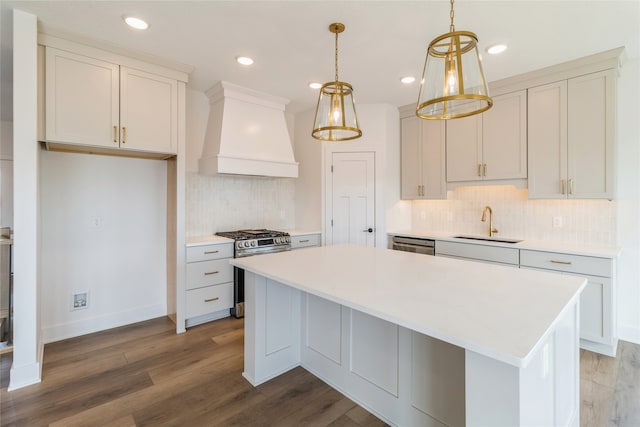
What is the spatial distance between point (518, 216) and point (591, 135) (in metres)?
1.03

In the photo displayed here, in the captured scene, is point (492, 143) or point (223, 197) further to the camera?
point (223, 197)

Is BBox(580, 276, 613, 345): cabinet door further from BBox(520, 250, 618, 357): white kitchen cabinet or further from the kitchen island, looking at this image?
the kitchen island

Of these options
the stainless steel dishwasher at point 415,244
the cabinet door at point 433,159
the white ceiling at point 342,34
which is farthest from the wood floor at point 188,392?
the white ceiling at point 342,34

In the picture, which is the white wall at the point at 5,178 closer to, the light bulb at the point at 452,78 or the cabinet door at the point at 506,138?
the light bulb at the point at 452,78

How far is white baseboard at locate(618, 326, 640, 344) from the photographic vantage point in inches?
110

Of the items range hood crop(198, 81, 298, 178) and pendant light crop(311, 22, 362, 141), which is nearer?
pendant light crop(311, 22, 362, 141)

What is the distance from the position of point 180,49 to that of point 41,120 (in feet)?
3.85

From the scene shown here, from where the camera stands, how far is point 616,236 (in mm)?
2883

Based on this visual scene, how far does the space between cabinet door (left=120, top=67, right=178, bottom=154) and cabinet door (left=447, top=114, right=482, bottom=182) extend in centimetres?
302

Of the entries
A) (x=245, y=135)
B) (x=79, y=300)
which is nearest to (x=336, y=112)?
(x=245, y=135)

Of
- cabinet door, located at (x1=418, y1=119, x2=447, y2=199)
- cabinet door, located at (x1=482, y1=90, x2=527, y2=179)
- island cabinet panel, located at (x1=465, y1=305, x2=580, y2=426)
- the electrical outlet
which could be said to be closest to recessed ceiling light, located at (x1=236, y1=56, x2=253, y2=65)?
cabinet door, located at (x1=418, y1=119, x2=447, y2=199)

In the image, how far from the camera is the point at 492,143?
11.1 ft

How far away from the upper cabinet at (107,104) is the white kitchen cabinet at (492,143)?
3.05 metres

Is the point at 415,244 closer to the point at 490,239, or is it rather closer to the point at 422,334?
the point at 490,239
